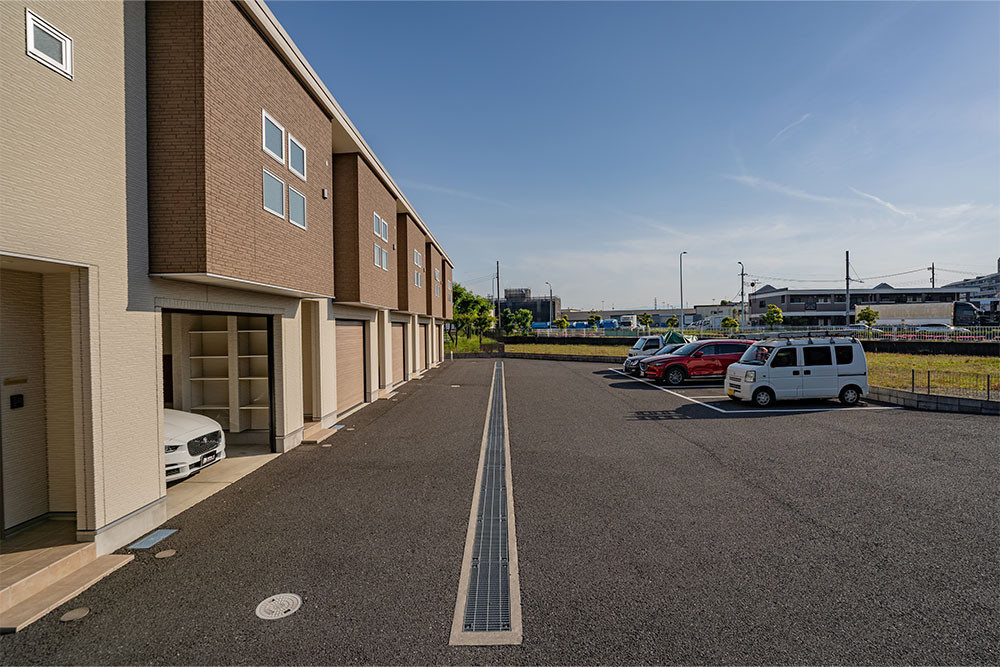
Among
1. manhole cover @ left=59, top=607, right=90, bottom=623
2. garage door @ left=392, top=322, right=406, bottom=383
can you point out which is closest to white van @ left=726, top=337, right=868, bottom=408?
garage door @ left=392, top=322, right=406, bottom=383

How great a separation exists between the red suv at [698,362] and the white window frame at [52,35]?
18676 millimetres

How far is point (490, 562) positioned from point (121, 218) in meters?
5.69

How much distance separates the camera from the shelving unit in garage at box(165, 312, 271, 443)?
10367 mm

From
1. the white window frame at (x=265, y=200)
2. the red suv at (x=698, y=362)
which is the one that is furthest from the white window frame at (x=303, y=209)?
the red suv at (x=698, y=362)

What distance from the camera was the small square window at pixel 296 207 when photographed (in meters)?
8.91

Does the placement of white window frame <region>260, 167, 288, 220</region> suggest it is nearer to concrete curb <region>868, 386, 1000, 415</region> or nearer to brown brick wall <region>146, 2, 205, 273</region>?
brown brick wall <region>146, 2, 205, 273</region>

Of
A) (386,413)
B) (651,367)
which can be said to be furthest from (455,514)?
(651,367)

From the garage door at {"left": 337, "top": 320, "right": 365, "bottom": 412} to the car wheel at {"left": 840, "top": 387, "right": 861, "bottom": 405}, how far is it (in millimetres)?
14434

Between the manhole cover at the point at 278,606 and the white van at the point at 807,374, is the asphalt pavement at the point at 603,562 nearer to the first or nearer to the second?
the manhole cover at the point at 278,606

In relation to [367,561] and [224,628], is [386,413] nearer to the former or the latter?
[367,561]

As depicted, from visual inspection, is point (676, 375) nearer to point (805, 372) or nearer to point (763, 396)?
point (763, 396)

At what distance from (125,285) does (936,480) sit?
11619 millimetres

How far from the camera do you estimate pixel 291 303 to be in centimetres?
999

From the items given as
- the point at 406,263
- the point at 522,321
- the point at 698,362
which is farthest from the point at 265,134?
the point at 522,321
